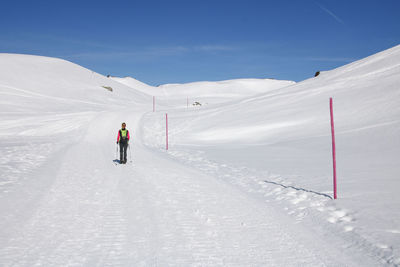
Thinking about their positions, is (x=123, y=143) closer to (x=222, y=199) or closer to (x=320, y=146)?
(x=222, y=199)

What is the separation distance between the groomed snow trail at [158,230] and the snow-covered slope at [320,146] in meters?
0.92

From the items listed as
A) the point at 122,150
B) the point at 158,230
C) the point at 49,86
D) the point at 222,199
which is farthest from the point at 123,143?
the point at 49,86

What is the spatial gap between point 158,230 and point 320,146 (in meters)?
11.2

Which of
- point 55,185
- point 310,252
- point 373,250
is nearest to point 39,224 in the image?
point 55,185

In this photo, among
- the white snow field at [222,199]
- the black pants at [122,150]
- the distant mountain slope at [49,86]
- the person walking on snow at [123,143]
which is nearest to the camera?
the white snow field at [222,199]

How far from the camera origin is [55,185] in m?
8.60

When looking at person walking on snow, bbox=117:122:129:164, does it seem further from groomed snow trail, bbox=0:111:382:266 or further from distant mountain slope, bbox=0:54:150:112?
distant mountain slope, bbox=0:54:150:112

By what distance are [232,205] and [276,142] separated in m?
11.0

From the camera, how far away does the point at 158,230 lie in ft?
17.0

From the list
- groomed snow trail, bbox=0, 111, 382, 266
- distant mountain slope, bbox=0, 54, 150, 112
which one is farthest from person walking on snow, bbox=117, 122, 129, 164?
distant mountain slope, bbox=0, 54, 150, 112

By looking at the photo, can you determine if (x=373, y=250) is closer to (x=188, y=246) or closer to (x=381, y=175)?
(x=188, y=246)

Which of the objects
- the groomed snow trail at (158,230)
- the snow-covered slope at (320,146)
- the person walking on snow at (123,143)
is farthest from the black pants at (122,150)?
the groomed snow trail at (158,230)

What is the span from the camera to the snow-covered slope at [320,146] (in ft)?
20.6

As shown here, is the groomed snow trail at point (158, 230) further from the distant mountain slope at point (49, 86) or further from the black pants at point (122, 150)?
the distant mountain slope at point (49, 86)
